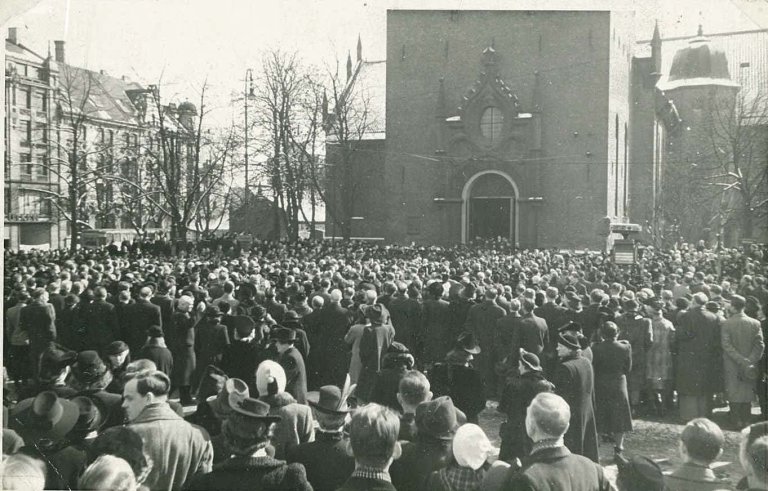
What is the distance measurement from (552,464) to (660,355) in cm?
620

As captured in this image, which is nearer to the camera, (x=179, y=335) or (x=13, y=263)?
(x=179, y=335)

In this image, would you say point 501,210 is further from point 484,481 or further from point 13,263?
point 484,481

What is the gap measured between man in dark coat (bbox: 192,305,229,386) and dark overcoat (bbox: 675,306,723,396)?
6.08 m

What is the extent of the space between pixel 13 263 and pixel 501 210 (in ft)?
84.4

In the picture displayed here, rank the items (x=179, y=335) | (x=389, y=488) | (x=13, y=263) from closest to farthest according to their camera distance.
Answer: (x=389, y=488), (x=179, y=335), (x=13, y=263)

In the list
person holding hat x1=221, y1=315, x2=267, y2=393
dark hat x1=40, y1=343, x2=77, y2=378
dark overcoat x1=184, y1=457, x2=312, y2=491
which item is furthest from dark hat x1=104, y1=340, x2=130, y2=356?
dark overcoat x1=184, y1=457, x2=312, y2=491

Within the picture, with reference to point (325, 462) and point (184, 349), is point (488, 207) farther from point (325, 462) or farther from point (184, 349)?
point (325, 462)

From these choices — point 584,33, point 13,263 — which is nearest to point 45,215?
point 13,263

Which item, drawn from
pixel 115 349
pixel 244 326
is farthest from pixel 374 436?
pixel 244 326

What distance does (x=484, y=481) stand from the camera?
3875 millimetres

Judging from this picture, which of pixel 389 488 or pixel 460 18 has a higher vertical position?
pixel 460 18

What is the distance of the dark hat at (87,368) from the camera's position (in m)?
5.25

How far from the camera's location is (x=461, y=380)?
6.57 metres

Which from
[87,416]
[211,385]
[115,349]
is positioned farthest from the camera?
[115,349]
